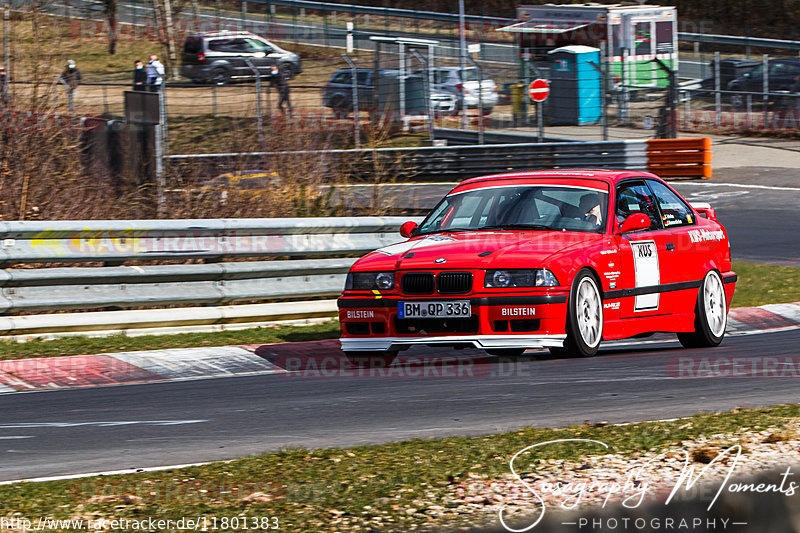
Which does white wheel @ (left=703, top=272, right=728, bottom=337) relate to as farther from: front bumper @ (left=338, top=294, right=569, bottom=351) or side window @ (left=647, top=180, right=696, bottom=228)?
front bumper @ (left=338, top=294, right=569, bottom=351)

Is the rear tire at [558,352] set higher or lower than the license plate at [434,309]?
lower

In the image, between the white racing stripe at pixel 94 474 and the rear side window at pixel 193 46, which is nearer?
the white racing stripe at pixel 94 474

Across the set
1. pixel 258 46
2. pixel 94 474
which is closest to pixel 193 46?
pixel 258 46

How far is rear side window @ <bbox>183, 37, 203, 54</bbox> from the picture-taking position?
41.8 metres

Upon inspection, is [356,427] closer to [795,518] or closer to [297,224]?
[795,518]

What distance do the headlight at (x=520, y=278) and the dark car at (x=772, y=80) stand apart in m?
25.3

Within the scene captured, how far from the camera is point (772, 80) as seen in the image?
3189 centimetres

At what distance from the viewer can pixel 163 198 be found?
12.9 m

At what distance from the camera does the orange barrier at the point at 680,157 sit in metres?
25.2

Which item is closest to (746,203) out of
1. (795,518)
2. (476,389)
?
(476,389)

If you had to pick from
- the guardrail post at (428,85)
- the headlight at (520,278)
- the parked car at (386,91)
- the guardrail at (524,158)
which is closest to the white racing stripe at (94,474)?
the headlight at (520,278)

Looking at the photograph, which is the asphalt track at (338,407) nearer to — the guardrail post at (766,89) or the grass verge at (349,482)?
the grass verge at (349,482)

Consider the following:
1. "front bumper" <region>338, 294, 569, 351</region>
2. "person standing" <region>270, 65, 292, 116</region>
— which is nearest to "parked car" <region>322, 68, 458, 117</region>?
"person standing" <region>270, 65, 292, 116</region>

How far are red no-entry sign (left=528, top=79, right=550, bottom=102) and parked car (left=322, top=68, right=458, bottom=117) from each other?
80.2 inches
